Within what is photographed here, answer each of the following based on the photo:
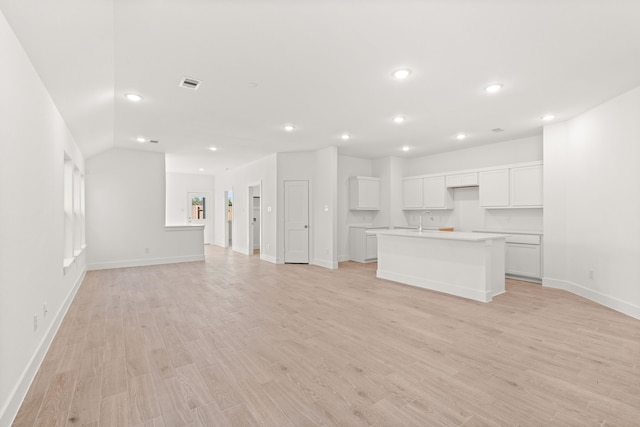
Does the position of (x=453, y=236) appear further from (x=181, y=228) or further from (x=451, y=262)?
(x=181, y=228)

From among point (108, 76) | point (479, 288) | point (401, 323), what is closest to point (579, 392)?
point (401, 323)

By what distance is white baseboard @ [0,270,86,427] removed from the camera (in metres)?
1.79

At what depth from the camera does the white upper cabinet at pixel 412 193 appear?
25.6ft

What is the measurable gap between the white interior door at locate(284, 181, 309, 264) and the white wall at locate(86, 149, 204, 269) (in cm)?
266

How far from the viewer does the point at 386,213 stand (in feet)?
26.8

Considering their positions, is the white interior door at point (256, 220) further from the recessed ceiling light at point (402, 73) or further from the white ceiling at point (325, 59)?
the recessed ceiling light at point (402, 73)

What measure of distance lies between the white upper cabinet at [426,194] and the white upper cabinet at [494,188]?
3.03 ft

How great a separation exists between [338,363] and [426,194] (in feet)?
19.6

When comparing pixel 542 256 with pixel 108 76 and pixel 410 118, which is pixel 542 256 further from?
pixel 108 76

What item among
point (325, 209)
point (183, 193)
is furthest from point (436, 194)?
point (183, 193)

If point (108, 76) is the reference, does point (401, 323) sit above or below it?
Result: below

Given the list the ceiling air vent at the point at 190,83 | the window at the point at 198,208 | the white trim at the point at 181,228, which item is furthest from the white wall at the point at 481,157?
the window at the point at 198,208

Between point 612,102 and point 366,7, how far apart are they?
398 centimetres

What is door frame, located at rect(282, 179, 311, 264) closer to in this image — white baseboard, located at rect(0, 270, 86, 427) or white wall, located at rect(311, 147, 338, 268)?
white wall, located at rect(311, 147, 338, 268)
